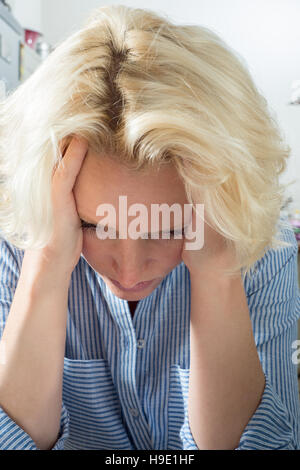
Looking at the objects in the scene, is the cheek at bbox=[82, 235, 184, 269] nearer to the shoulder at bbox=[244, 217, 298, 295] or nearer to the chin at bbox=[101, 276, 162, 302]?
the chin at bbox=[101, 276, 162, 302]

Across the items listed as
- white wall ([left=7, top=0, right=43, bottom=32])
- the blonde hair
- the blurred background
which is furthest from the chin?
white wall ([left=7, top=0, right=43, bottom=32])

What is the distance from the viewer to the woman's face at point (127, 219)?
0.57 m

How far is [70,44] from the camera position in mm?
615

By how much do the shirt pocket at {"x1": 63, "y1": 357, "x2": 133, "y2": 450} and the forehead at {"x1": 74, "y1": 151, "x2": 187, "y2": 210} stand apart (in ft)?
1.11

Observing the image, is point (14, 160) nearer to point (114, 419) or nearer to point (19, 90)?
point (19, 90)

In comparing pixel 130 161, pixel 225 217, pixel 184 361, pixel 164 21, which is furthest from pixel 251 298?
pixel 164 21

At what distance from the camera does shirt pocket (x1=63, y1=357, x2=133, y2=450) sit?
0.79 m

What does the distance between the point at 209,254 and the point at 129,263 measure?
119 mm

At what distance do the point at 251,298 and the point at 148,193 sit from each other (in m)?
0.34

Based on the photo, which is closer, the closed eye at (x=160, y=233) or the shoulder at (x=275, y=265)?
the closed eye at (x=160, y=233)

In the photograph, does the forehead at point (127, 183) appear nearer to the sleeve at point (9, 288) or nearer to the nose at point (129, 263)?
the nose at point (129, 263)

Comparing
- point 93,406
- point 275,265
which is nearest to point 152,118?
point 275,265

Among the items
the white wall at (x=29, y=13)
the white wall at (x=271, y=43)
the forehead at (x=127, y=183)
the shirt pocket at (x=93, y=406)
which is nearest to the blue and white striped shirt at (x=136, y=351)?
the shirt pocket at (x=93, y=406)

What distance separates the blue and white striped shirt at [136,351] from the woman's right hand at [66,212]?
0.16m
